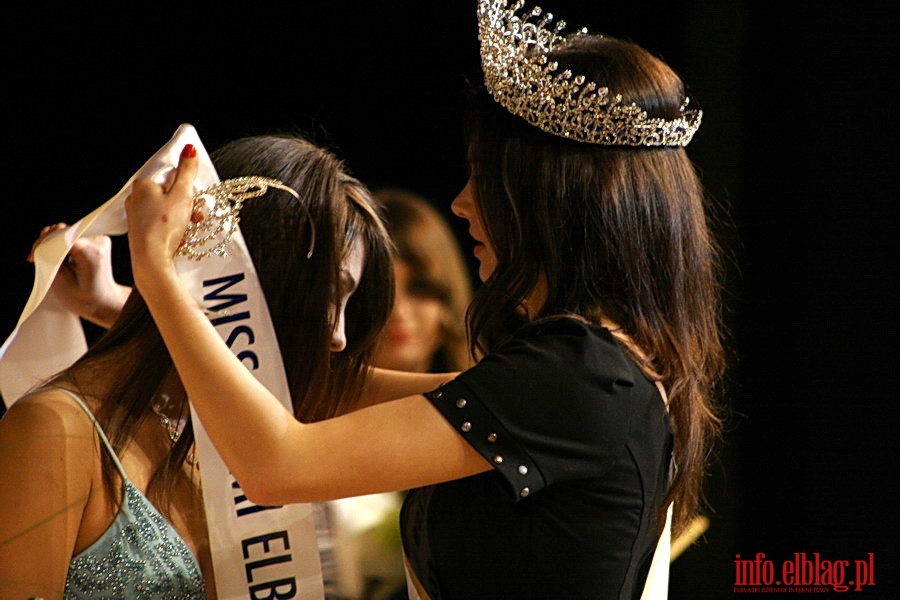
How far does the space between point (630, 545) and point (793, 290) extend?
1352mm

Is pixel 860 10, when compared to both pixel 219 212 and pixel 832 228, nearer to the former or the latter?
pixel 832 228

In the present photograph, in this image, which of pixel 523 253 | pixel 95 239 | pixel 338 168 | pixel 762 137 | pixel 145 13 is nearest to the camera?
pixel 523 253

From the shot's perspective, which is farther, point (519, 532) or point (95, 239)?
point (95, 239)

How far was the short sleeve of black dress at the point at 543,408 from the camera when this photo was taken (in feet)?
4.01

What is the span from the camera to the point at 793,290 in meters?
2.52

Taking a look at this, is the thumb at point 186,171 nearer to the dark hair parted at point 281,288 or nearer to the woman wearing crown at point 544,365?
the woman wearing crown at point 544,365

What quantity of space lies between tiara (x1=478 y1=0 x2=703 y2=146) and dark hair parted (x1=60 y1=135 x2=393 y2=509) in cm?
29

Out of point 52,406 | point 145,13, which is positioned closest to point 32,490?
point 52,406

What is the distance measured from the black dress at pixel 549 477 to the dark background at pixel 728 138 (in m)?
1.14

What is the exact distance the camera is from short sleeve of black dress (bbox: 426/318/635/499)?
1224 mm

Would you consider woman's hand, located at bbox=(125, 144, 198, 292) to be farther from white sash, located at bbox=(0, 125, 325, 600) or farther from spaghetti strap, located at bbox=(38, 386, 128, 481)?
spaghetti strap, located at bbox=(38, 386, 128, 481)

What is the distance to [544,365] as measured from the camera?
1244 mm

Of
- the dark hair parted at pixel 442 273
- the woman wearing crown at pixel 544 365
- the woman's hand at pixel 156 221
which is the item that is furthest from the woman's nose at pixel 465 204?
the dark hair parted at pixel 442 273

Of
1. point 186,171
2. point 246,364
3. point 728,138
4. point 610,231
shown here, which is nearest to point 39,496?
point 246,364
